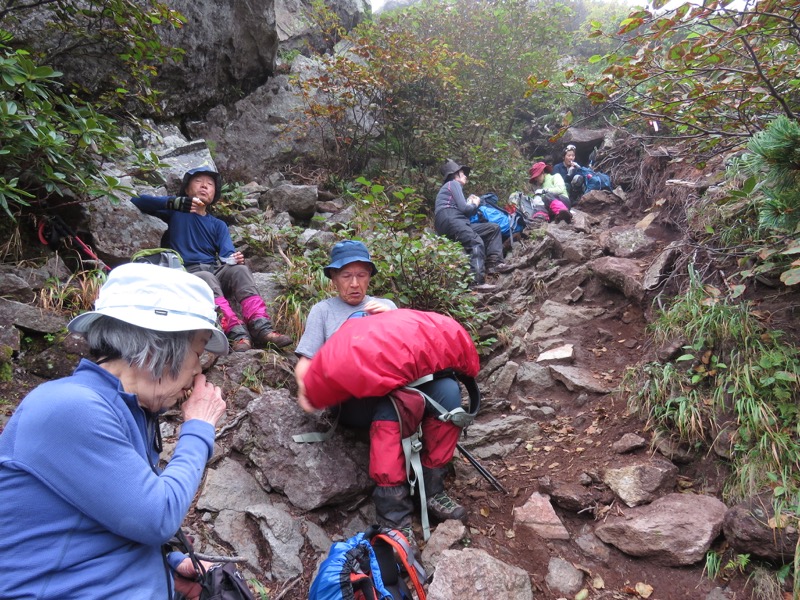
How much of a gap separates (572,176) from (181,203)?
9.29 m

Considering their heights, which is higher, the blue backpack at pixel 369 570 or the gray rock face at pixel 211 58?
the gray rock face at pixel 211 58

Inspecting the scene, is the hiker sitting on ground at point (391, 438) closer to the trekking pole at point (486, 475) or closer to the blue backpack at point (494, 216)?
the trekking pole at point (486, 475)

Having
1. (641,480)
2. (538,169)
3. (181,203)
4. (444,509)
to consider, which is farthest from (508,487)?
(538,169)

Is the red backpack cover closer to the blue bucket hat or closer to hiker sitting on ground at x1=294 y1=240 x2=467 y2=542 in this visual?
hiker sitting on ground at x1=294 y1=240 x2=467 y2=542

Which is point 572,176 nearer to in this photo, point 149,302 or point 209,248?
point 209,248

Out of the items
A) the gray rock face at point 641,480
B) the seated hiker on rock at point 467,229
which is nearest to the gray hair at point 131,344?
the gray rock face at point 641,480

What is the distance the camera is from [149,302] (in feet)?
5.19

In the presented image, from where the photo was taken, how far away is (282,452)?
330cm

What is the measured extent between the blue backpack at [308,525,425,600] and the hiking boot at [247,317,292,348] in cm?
282

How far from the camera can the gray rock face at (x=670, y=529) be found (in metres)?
2.77

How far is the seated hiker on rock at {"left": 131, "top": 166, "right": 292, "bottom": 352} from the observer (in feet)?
16.3

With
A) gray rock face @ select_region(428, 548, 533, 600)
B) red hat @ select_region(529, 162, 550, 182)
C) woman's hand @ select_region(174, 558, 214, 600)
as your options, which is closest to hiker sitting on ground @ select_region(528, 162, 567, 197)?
red hat @ select_region(529, 162, 550, 182)

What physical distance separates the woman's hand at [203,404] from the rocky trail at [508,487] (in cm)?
139

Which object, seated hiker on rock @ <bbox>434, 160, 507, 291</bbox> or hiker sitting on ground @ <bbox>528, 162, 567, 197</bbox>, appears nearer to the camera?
seated hiker on rock @ <bbox>434, 160, 507, 291</bbox>
